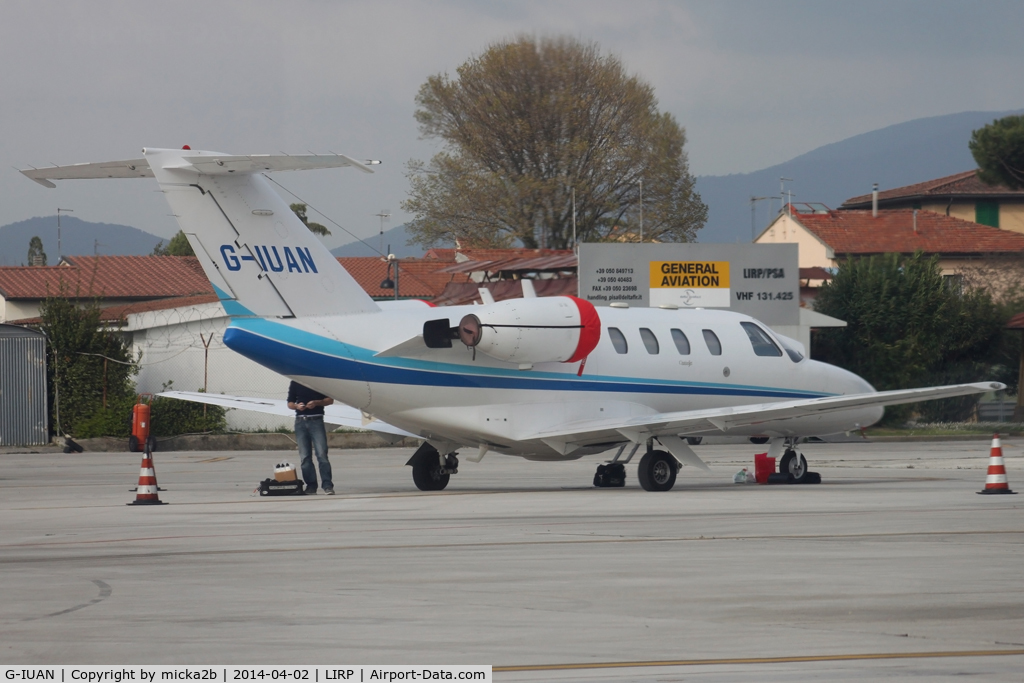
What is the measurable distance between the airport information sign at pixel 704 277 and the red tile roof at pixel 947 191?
32.9 m

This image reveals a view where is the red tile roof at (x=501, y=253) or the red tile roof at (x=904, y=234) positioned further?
the red tile roof at (x=904, y=234)

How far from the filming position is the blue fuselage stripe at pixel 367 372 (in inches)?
671

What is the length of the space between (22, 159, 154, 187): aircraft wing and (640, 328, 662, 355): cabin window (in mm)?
7745

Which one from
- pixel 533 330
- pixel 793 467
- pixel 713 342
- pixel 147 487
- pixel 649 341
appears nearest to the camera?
pixel 147 487

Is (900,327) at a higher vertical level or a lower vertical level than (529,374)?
higher

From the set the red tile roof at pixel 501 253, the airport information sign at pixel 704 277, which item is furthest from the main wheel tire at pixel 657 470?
the red tile roof at pixel 501 253

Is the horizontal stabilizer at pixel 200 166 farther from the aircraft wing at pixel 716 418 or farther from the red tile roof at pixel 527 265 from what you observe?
the red tile roof at pixel 527 265

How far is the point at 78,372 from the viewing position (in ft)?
118

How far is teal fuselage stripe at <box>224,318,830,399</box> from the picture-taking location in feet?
55.9

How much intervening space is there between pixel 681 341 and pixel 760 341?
6.02 feet

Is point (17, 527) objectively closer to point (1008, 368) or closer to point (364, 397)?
point (364, 397)

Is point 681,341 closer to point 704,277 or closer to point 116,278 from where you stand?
point 704,277

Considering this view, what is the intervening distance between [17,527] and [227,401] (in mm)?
6459

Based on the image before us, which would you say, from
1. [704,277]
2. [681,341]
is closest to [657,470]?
[681,341]
